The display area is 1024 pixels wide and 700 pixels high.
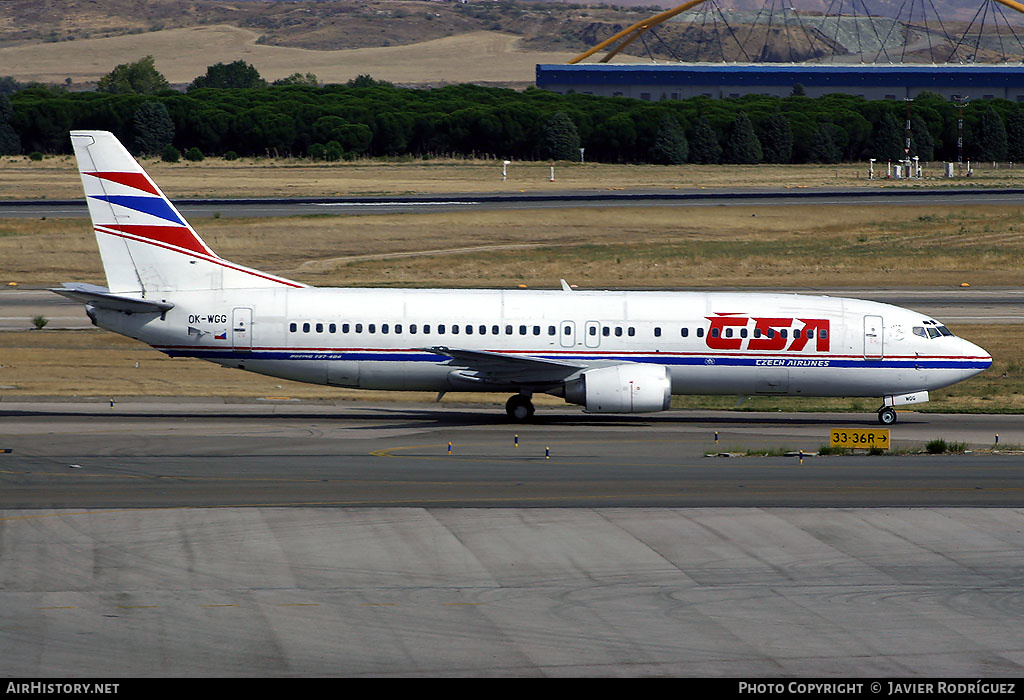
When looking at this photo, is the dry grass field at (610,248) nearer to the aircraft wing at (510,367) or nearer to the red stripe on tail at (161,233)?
the red stripe on tail at (161,233)

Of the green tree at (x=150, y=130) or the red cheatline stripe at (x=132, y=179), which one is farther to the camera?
the green tree at (x=150, y=130)

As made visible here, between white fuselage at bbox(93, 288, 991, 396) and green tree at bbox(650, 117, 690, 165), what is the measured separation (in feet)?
262

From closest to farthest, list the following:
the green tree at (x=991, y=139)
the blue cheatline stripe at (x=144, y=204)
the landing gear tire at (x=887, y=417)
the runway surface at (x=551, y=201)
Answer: the blue cheatline stripe at (x=144, y=204) < the landing gear tire at (x=887, y=417) < the runway surface at (x=551, y=201) < the green tree at (x=991, y=139)

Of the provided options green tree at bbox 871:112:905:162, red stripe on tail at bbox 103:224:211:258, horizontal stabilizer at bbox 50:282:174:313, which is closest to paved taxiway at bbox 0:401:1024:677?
horizontal stabilizer at bbox 50:282:174:313

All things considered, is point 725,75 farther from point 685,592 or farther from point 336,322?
point 685,592

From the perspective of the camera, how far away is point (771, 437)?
36438mm

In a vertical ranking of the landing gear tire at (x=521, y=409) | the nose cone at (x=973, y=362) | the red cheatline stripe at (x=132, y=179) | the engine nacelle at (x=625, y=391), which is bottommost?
the landing gear tire at (x=521, y=409)

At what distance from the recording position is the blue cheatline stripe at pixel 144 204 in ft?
123

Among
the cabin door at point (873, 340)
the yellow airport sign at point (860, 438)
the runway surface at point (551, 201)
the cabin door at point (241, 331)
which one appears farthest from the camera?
the runway surface at point (551, 201)

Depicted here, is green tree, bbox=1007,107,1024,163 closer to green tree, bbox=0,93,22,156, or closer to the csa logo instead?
green tree, bbox=0,93,22,156

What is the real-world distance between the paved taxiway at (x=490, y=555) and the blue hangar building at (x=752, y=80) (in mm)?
152109

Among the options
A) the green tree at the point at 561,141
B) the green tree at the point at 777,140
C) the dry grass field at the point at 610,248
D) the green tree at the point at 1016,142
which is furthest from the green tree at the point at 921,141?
the dry grass field at the point at 610,248

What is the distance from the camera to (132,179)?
3744 centimetres

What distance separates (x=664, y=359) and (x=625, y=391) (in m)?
1.91
